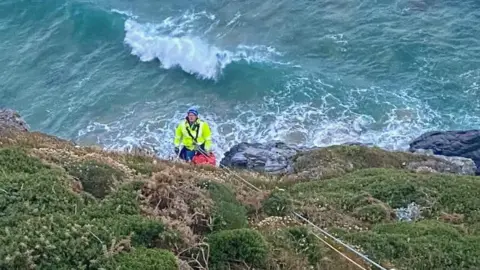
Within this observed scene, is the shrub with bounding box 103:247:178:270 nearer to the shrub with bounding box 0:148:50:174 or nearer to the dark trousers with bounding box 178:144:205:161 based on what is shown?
the shrub with bounding box 0:148:50:174

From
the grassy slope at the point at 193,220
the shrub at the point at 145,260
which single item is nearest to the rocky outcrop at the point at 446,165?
the grassy slope at the point at 193,220

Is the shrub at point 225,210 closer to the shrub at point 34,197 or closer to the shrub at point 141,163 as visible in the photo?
the shrub at point 141,163

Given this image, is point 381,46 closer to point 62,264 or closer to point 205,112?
point 205,112

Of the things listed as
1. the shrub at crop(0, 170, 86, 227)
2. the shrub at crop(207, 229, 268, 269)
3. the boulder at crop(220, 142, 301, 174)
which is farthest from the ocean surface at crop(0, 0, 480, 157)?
the shrub at crop(207, 229, 268, 269)

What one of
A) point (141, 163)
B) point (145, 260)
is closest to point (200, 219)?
point (145, 260)

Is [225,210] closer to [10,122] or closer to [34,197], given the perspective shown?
[34,197]
